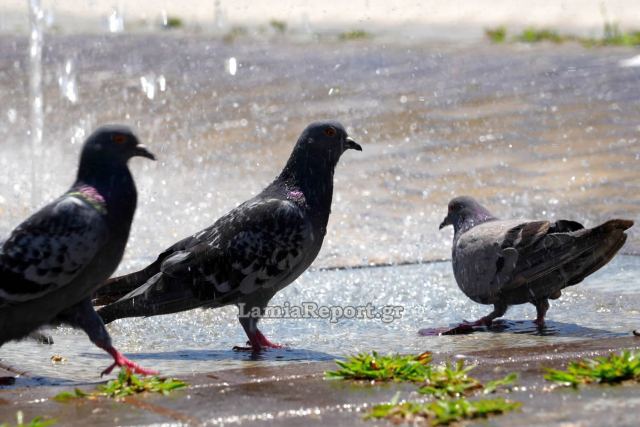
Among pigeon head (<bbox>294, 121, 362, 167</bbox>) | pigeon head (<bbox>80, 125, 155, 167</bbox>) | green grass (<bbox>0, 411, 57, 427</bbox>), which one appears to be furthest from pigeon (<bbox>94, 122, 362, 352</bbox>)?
green grass (<bbox>0, 411, 57, 427</bbox>)

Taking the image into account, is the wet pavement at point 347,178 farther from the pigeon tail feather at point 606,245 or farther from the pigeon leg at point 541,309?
the pigeon tail feather at point 606,245

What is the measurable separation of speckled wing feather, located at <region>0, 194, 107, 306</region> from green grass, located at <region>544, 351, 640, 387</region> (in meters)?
1.80

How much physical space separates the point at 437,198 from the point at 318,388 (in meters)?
6.18

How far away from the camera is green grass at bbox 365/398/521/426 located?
352cm

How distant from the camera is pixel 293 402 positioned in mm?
3812

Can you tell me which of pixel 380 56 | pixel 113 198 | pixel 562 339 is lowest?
pixel 562 339

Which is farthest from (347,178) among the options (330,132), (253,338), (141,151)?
(141,151)

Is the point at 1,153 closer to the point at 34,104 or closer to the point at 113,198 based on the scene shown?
the point at 34,104

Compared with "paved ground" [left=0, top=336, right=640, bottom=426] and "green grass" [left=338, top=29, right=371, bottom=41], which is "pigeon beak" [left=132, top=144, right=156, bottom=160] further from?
"green grass" [left=338, top=29, right=371, bottom=41]

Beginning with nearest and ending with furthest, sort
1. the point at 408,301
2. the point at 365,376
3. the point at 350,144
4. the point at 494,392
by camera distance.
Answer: the point at 494,392, the point at 365,376, the point at 350,144, the point at 408,301

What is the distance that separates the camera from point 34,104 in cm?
1581

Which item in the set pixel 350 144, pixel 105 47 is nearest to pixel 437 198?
pixel 350 144

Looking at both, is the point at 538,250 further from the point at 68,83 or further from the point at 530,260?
the point at 68,83

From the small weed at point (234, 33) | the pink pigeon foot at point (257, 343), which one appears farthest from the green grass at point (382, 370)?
the small weed at point (234, 33)
